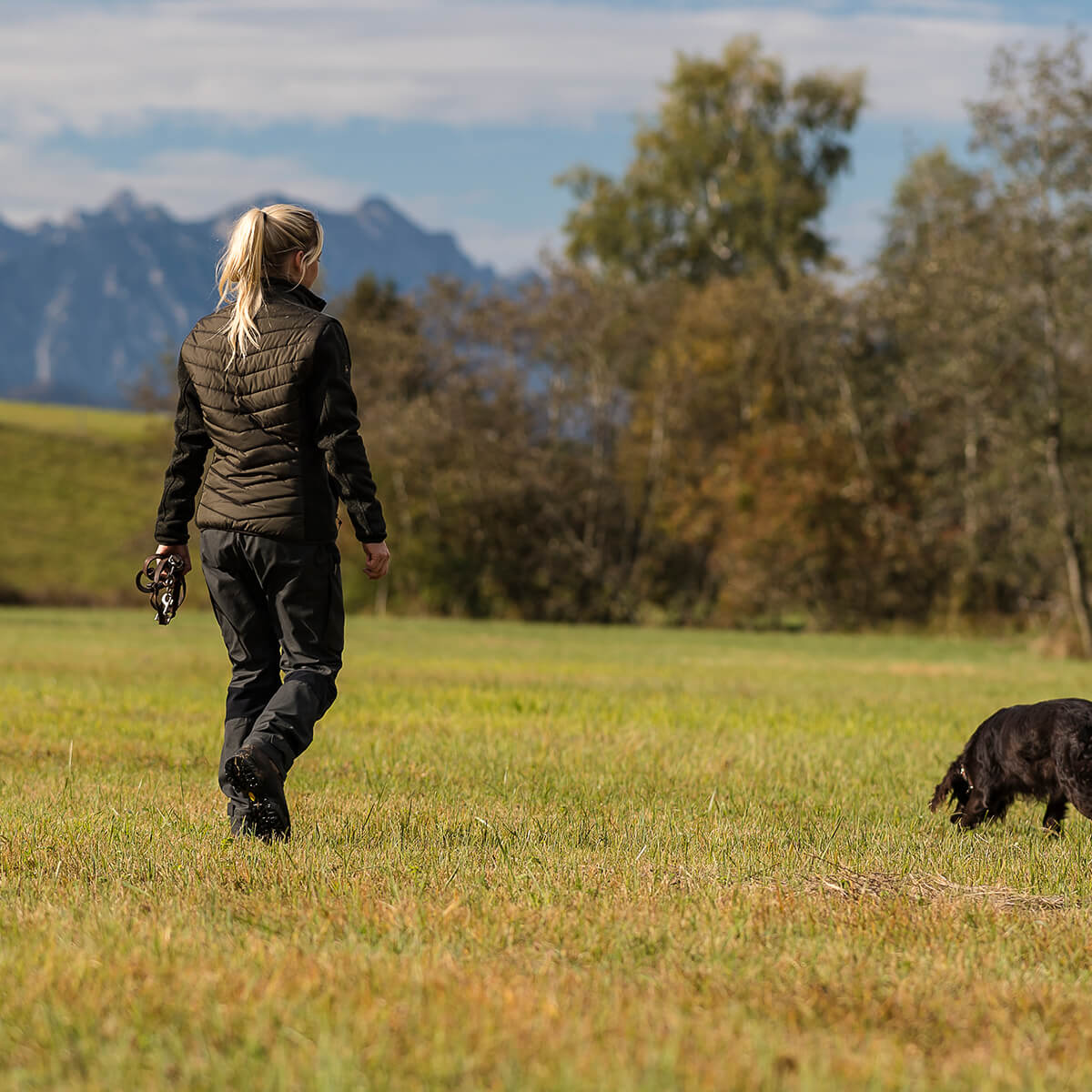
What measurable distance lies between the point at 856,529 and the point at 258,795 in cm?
3879

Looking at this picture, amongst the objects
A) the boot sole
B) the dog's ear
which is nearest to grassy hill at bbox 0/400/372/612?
the dog's ear

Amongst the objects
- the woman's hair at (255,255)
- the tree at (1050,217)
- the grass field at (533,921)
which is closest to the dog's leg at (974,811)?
the grass field at (533,921)

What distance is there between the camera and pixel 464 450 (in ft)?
152

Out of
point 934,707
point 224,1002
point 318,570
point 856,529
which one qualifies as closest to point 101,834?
point 318,570

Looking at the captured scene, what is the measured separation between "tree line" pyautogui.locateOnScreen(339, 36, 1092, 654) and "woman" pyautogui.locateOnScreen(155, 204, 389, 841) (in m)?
32.1

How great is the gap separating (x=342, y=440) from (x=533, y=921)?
220 cm

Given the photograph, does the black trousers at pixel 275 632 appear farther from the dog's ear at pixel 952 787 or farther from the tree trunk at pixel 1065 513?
the tree trunk at pixel 1065 513

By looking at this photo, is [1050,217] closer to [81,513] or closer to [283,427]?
[283,427]

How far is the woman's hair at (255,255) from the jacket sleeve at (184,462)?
381mm

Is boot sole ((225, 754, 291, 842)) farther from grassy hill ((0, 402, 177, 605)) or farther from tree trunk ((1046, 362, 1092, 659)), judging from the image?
grassy hill ((0, 402, 177, 605))

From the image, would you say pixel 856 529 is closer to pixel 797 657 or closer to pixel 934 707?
pixel 797 657

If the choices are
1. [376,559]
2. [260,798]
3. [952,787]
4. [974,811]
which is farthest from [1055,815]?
[260,798]

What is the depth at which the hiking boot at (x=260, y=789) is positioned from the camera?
5496 millimetres

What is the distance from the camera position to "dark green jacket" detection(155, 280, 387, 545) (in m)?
5.73
